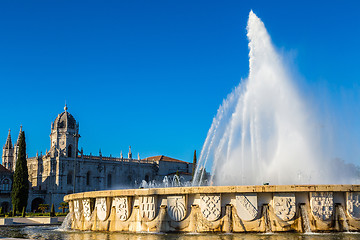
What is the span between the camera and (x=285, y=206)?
10.8 m

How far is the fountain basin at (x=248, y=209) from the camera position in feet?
35.2

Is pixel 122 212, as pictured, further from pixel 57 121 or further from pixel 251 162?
pixel 57 121

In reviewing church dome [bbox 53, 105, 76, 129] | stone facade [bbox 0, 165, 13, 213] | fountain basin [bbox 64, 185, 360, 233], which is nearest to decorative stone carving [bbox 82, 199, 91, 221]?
fountain basin [bbox 64, 185, 360, 233]

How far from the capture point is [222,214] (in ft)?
36.8

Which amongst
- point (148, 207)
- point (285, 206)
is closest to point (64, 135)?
point (148, 207)

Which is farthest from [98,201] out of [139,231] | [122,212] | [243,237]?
[243,237]

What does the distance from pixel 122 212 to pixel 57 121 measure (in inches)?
2213

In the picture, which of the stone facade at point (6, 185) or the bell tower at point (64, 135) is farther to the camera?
the bell tower at point (64, 135)

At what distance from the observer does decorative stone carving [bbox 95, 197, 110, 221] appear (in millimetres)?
12777

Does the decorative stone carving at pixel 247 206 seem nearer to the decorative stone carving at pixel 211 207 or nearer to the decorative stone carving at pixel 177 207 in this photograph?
the decorative stone carving at pixel 211 207

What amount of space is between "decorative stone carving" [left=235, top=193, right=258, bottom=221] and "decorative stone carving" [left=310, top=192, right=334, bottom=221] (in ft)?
4.52

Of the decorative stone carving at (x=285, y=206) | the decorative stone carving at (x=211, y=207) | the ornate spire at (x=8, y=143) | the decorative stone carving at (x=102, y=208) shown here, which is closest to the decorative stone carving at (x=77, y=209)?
the decorative stone carving at (x=102, y=208)

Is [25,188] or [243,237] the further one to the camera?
[25,188]

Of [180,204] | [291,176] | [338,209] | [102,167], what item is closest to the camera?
[338,209]
